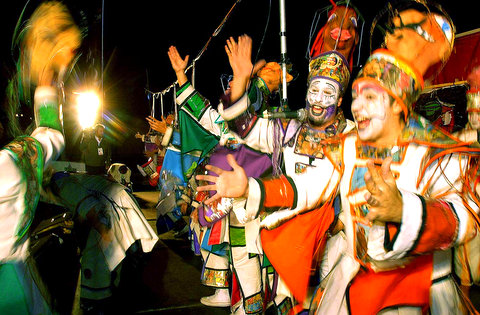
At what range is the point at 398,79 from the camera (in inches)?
55.1

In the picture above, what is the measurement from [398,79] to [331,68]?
89cm

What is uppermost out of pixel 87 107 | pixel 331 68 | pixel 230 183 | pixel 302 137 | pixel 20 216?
pixel 87 107

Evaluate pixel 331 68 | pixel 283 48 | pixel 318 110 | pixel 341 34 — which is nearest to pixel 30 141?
pixel 283 48

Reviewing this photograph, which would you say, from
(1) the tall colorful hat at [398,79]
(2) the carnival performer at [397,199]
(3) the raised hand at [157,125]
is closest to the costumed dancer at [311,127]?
(2) the carnival performer at [397,199]

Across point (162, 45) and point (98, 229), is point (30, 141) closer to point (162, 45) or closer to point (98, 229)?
point (98, 229)

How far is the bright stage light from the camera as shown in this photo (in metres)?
13.3

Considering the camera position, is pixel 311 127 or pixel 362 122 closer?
pixel 362 122

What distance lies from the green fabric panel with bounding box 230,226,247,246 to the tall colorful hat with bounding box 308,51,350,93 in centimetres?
151

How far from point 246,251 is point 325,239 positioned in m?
1.05

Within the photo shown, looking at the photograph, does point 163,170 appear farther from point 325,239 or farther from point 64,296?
point 325,239

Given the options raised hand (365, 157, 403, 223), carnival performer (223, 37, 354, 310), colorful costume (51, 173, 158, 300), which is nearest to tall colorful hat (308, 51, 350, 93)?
carnival performer (223, 37, 354, 310)

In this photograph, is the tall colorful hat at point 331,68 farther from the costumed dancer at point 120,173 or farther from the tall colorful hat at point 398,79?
the costumed dancer at point 120,173

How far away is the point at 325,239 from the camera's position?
2.08 meters

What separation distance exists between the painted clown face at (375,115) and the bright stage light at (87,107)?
13.4 metres
